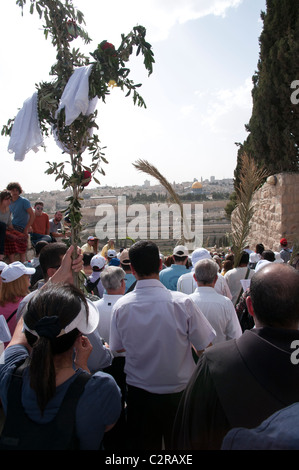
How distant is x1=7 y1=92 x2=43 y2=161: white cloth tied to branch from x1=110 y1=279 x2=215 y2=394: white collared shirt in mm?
1328

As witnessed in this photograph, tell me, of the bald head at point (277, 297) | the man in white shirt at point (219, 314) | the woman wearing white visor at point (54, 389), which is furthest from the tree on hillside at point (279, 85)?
the woman wearing white visor at point (54, 389)

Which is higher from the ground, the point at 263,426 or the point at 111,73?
the point at 111,73

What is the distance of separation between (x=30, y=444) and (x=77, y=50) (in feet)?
7.97

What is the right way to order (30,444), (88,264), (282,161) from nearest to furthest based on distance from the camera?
1. (30,444)
2. (88,264)
3. (282,161)

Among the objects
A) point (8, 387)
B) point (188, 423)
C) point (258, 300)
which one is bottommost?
point (188, 423)

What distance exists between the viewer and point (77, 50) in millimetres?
2494

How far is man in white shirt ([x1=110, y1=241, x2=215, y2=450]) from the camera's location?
2195 mm

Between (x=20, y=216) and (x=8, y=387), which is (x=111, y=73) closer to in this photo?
(x=8, y=387)

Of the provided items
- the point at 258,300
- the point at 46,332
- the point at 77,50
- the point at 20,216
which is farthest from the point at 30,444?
the point at 20,216

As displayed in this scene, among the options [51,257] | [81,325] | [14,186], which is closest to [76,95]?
[51,257]

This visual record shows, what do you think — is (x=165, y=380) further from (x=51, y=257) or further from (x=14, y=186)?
(x=14, y=186)

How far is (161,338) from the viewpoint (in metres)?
2.20

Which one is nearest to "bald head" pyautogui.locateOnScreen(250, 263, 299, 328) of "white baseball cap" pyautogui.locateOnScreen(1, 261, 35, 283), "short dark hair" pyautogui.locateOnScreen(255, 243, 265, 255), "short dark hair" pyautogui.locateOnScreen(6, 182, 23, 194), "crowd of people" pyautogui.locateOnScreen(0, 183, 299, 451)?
"crowd of people" pyautogui.locateOnScreen(0, 183, 299, 451)

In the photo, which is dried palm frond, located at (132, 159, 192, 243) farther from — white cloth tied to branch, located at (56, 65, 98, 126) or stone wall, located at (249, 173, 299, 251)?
white cloth tied to branch, located at (56, 65, 98, 126)
